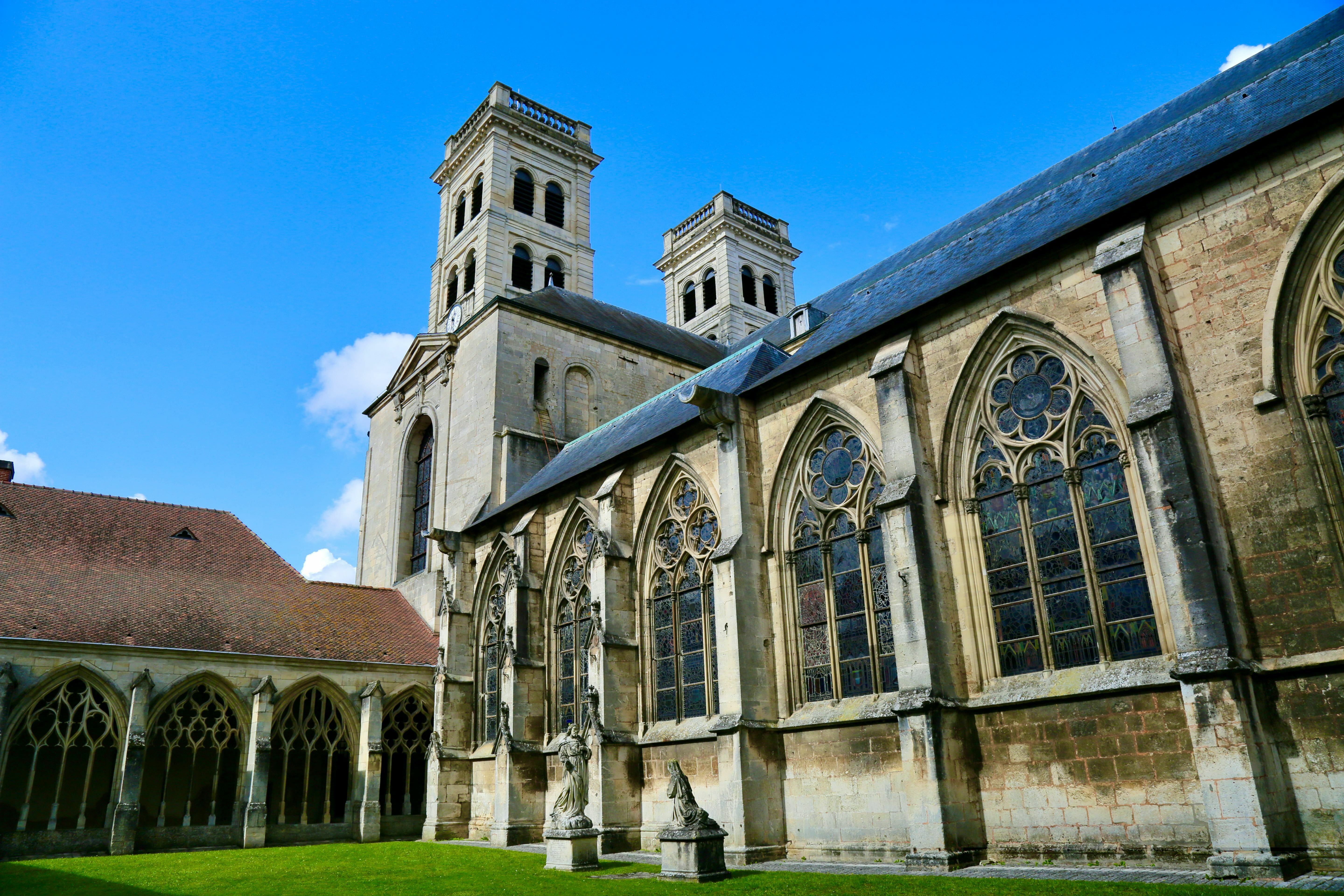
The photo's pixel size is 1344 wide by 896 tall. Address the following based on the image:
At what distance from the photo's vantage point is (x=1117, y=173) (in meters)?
14.4

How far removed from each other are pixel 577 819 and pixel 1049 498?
852 centimetres

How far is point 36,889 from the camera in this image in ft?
40.8

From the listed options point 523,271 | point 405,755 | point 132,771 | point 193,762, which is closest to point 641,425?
point 405,755

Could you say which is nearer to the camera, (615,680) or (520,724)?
(615,680)

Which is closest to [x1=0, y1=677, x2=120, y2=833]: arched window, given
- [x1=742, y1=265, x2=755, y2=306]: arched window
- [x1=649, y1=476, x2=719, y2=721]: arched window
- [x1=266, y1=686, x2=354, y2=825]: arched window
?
[x1=266, y1=686, x2=354, y2=825]: arched window

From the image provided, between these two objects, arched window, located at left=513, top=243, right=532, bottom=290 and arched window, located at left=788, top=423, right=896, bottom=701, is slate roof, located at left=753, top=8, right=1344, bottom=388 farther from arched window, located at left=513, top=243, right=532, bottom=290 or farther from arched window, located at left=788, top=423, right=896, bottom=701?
arched window, located at left=513, top=243, right=532, bottom=290

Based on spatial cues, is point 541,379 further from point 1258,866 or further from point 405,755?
point 1258,866

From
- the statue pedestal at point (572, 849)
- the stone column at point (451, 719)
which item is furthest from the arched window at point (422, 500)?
the statue pedestal at point (572, 849)

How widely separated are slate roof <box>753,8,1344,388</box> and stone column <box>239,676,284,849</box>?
535 inches

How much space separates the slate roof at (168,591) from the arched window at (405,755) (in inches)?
47.9

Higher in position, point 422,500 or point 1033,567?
point 422,500

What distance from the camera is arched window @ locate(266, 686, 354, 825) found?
21.2 metres

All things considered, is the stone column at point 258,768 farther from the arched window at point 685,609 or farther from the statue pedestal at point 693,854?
the statue pedestal at point 693,854

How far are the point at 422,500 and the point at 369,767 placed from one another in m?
10.9
